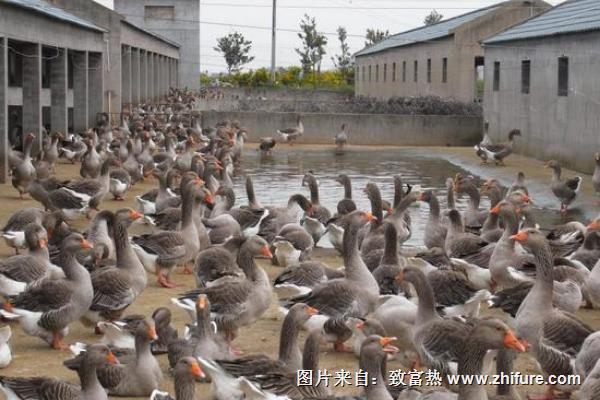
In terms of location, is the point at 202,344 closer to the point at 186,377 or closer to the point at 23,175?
the point at 186,377

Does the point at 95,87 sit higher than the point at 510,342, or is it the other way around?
the point at 95,87

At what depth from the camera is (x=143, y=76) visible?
2185 inches

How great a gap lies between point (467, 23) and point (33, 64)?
24.8 m

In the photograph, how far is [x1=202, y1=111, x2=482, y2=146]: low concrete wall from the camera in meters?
40.4

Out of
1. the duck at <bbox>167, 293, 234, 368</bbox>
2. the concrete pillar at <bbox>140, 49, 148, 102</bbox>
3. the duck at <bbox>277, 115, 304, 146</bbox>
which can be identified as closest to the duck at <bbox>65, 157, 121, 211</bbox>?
the duck at <bbox>167, 293, 234, 368</bbox>

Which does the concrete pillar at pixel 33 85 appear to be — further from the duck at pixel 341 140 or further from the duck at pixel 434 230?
the duck at pixel 434 230

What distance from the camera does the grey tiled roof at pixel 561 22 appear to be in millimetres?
28434

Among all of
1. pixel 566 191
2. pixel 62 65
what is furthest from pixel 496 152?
pixel 62 65

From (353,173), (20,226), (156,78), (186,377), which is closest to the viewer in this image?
(186,377)

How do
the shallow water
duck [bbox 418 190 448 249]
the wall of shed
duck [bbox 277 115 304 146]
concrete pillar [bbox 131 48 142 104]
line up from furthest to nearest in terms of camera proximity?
concrete pillar [bbox 131 48 142 104] → duck [bbox 277 115 304 146] → the wall of shed → the shallow water → duck [bbox 418 190 448 249]

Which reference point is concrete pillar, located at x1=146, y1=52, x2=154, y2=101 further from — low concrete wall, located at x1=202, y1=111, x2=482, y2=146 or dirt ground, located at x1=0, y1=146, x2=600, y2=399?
dirt ground, located at x1=0, y1=146, x2=600, y2=399

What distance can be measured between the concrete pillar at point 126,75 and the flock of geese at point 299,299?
30.5 m

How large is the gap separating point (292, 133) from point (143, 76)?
18.6 meters

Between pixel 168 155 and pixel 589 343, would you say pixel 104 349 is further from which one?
pixel 168 155
